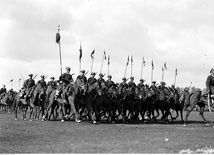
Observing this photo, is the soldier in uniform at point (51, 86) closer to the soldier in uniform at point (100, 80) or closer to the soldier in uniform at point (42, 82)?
the soldier in uniform at point (42, 82)

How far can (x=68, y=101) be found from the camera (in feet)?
71.5

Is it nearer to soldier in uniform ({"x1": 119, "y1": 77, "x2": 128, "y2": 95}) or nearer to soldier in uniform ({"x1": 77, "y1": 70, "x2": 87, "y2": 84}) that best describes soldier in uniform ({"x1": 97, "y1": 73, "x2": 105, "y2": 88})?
soldier in uniform ({"x1": 77, "y1": 70, "x2": 87, "y2": 84})

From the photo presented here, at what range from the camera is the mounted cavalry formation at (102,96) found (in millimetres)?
20844

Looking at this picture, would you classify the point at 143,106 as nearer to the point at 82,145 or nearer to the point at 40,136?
the point at 40,136

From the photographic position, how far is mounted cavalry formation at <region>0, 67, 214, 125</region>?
20844 millimetres

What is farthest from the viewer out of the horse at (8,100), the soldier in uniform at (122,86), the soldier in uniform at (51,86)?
the horse at (8,100)

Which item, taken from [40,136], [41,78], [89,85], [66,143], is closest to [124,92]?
[89,85]

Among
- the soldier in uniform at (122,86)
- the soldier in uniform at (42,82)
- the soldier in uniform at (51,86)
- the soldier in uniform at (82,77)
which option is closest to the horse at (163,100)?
the soldier in uniform at (122,86)

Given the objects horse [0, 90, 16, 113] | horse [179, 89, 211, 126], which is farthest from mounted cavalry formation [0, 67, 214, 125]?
horse [0, 90, 16, 113]

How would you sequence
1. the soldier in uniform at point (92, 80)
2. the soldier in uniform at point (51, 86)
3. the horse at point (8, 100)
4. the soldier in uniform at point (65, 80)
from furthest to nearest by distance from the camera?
the horse at point (8, 100), the soldier in uniform at point (51, 86), the soldier in uniform at point (65, 80), the soldier in uniform at point (92, 80)

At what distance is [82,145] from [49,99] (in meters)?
12.7

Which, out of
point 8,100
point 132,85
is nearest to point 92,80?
point 132,85

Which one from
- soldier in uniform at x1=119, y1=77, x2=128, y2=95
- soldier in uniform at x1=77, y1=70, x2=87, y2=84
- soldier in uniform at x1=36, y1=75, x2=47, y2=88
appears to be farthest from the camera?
soldier in uniform at x1=36, y1=75, x2=47, y2=88

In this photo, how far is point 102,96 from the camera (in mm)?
21875
